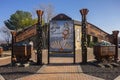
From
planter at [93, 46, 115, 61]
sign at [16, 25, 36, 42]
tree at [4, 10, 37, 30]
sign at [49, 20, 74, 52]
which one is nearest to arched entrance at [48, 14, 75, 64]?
sign at [49, 20, 74, 52]

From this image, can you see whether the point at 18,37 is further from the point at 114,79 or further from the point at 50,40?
the point at 114,79

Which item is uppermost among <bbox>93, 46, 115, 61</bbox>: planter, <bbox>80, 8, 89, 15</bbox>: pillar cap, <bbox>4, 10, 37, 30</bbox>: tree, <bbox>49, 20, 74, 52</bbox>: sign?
<bbox>4, 10, 37, 30</bbox>: tree

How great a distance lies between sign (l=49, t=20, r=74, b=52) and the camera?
17.6 m

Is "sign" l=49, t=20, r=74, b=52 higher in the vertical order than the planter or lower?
higher

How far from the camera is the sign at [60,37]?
57.8ft

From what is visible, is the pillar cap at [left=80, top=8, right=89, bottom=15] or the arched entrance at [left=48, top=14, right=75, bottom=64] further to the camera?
the arched entrance at [left=48, top=14, right=75, bottom=64]

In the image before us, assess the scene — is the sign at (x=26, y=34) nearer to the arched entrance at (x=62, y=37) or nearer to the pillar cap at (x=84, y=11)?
the arched entrance at (x=62, y=37)

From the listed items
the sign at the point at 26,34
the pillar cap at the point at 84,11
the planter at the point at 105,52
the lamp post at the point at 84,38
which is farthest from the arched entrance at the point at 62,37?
the planter at the point at 105,52

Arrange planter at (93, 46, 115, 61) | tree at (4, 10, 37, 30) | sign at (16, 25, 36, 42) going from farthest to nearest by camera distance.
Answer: tree at (4, 10, 37, 30) → sign at (16, 25, 36, 42) → planter at (93, 46, 115, 61)

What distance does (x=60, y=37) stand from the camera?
17.7 m

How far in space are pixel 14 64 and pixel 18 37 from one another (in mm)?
2047

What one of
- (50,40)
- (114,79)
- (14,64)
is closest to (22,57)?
(14,64)

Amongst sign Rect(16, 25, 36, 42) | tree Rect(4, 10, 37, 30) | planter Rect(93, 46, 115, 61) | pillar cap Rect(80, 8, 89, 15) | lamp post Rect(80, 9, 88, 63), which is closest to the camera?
planter Rect(93, 46, 115, 61)

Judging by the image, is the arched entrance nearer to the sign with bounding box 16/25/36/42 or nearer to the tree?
the sign with bounding box 16/25/36/42
